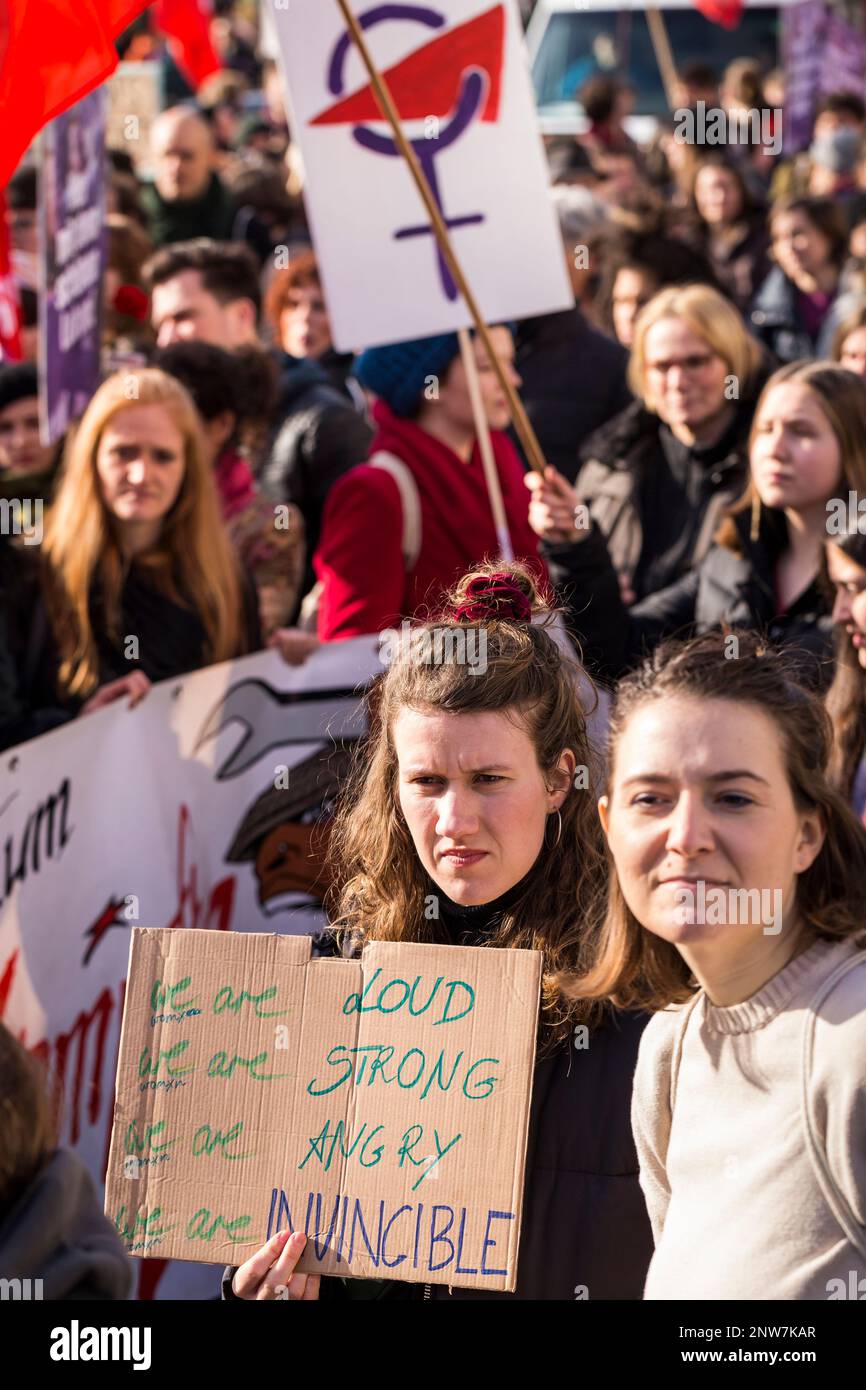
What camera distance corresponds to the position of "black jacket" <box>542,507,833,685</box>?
13.7 feet

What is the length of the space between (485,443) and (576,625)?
457mm

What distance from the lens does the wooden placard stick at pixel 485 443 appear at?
167 inches

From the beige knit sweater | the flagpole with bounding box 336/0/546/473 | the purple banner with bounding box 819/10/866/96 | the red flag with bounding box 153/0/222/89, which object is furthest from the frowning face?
the purple banner with bounding box 819/10/866/96

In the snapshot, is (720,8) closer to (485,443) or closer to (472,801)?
(485,443)

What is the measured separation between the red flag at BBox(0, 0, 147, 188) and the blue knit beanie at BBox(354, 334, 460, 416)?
1.22 metres

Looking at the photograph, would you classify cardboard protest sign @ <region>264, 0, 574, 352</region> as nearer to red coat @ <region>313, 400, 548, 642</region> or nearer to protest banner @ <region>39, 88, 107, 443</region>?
red coat @ <region>313, 400, 548, 642</region>

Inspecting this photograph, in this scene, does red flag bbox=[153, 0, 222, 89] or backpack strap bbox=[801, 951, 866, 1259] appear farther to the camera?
red flag bbox=[153, 0, 222, 89]

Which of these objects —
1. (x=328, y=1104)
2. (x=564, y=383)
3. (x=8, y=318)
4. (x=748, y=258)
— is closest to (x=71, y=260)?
(x=8, y=318)

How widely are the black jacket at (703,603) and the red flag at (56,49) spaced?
141 centimetres

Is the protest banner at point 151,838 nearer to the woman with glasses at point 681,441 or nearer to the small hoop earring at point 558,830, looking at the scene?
the woman with glasses at point 681,441

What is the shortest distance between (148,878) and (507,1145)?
7.55 ft

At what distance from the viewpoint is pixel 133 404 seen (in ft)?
15.5

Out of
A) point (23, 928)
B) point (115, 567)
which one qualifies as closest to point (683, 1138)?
point (23, 928)

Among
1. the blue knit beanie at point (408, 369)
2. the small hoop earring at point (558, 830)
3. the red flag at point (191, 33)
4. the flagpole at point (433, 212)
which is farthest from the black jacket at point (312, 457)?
the red flag at point (191, 33)
